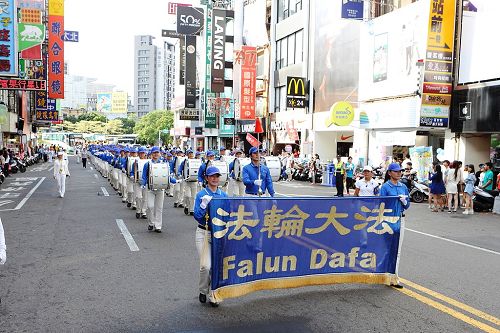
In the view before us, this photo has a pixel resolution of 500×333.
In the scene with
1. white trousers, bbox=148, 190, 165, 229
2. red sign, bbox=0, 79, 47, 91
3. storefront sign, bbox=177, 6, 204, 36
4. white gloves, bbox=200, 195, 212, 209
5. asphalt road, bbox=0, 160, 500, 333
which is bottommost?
asphalt road, bbox=0, 160, 500, 333

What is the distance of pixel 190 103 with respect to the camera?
66.8 meters

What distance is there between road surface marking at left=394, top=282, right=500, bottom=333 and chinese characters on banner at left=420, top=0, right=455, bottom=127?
17377 mm

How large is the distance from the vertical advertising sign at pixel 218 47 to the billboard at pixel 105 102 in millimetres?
148566

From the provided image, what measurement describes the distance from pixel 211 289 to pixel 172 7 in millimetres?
93445

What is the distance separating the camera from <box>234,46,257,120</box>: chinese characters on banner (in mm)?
44656

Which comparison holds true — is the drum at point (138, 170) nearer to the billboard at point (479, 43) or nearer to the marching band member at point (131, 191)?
the marching band member at point (131, 191)

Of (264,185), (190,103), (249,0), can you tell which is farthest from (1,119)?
(190,103)

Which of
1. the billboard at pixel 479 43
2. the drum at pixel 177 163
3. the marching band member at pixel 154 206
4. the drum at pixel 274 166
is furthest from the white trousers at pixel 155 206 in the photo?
the billboard at pixel 479 43

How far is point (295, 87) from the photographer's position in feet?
120

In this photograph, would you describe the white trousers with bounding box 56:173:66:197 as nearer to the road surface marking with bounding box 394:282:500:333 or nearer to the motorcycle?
the motorcycle

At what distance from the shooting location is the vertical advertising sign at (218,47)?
163 ft

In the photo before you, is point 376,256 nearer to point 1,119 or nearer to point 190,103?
point 1,119

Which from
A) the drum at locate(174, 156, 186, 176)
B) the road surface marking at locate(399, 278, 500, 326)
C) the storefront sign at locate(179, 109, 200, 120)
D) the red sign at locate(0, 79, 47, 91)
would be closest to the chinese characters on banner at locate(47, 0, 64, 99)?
the red sign at locate(0, 79, 47, 91)

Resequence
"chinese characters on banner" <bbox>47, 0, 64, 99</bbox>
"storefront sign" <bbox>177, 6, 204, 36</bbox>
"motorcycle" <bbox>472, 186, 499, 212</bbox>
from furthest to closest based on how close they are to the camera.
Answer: "storefront sign" <bbox>177, 6, 204, 36</bbox> < "chinese characters on banner" <bbox>47, 0, 64, 99</bbox> < "motorcycle" <bbox>472, 186, 499, 212</bbox>
